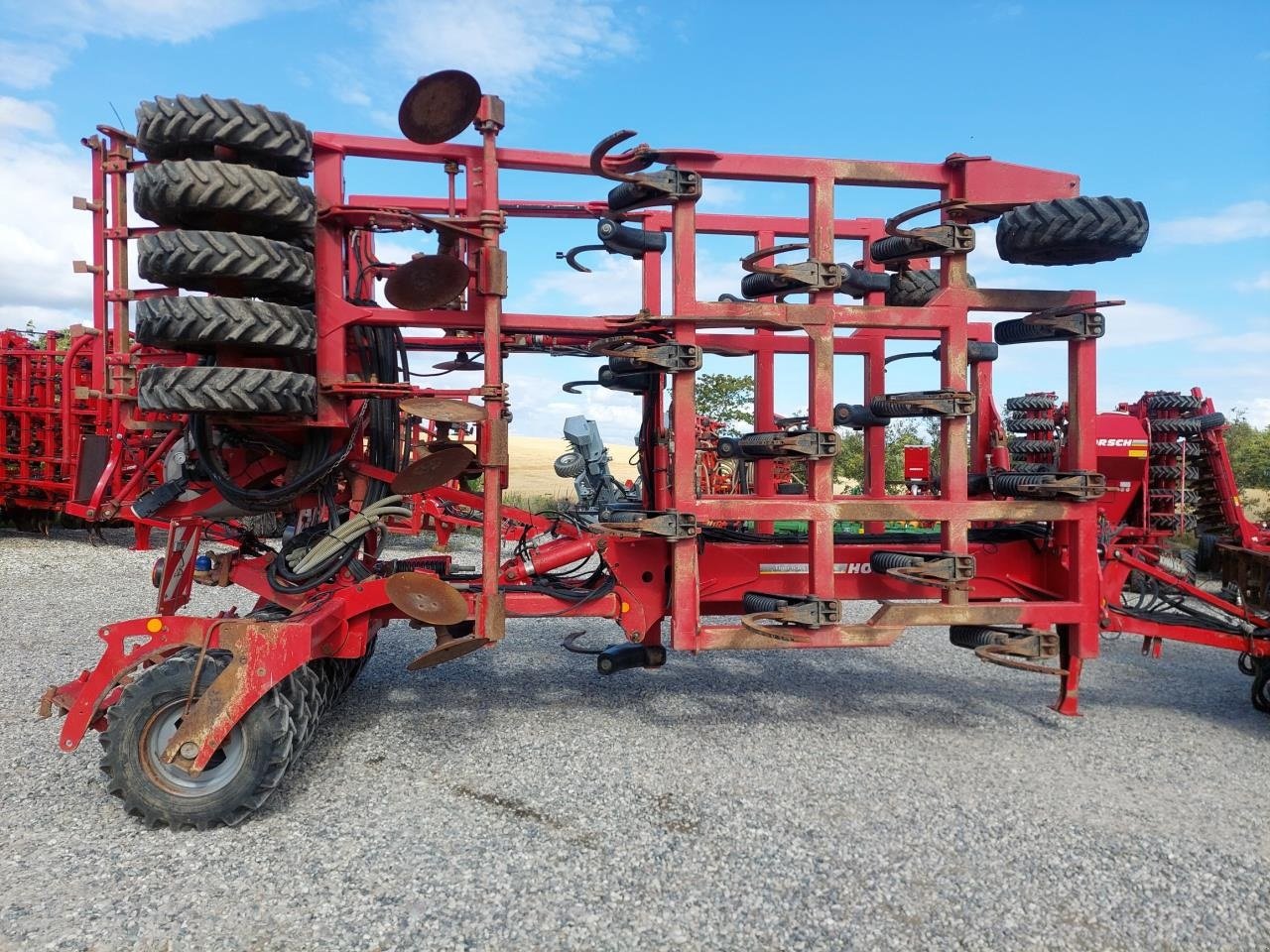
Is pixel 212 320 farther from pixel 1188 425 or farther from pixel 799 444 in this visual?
pixel 1188 425

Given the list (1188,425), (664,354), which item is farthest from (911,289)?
(1188,425)

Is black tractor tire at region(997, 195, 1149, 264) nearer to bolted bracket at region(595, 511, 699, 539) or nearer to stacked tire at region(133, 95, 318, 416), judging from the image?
bolted bracket at region(595, 511, 699, 539)

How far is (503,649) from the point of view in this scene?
6500 millimetres

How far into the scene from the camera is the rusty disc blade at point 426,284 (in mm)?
3500

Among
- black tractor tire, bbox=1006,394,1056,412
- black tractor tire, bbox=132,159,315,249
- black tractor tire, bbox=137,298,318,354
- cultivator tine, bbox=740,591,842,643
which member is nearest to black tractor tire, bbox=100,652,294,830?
black tractor tire, bbox=137,298,318,354

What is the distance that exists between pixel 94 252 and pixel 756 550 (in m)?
7.28

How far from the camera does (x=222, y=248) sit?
10.9 ft

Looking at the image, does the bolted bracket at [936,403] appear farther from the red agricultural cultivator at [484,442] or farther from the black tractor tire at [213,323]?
the black tractor tire at [213,323]

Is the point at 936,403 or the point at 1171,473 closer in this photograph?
the point at 936,403

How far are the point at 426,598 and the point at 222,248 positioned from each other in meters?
1.67

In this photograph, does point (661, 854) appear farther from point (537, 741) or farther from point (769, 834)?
point (537, 741)

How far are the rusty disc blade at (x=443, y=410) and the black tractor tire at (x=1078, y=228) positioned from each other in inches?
102

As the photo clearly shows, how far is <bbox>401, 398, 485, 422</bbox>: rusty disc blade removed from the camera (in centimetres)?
354

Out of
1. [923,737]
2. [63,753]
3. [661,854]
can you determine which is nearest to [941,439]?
[923,737]
